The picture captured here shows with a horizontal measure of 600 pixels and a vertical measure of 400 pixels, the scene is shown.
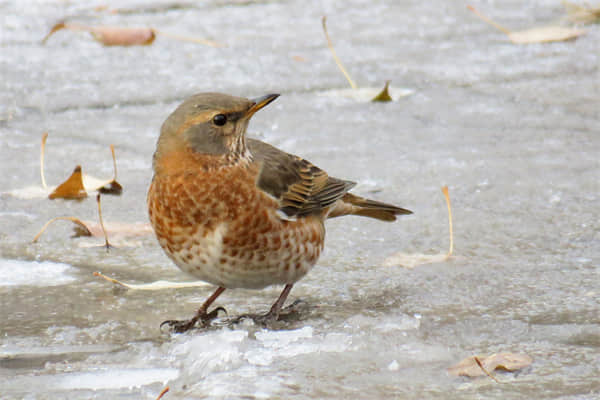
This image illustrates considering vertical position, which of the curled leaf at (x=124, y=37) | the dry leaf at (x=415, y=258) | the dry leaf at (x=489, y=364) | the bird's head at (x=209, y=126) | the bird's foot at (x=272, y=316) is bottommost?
the dry leaf at (x=415, y=258)

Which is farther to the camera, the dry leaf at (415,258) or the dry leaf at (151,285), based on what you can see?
the dry leaf at (415,258)

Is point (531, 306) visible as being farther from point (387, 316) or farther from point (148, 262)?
point (148, 262)

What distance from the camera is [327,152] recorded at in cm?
589

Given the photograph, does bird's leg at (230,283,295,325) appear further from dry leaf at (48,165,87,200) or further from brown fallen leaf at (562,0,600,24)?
brown fallen leaf at (562,0,600,24)

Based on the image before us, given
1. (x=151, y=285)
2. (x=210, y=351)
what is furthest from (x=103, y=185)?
(x=210, y=351)

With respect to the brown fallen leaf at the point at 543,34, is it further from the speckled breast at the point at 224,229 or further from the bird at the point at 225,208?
the speckled breast at the point at 224,229

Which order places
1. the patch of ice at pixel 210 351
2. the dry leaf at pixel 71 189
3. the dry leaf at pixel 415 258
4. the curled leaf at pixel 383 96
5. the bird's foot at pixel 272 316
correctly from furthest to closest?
the curled leaf at pixel 383 96 → the dry leaf at pixel 71 189 → the dry leaf at pixel 415 258 → the bird's foot at pixel 272 316 → the patch of ice at pixel 210 351

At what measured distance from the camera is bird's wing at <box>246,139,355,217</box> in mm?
3980

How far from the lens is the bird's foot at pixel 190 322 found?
142 inches

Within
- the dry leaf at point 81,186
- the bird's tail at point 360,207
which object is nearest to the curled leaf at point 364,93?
the dry leaf at point 81,186

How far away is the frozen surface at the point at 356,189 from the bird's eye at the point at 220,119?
0.74m

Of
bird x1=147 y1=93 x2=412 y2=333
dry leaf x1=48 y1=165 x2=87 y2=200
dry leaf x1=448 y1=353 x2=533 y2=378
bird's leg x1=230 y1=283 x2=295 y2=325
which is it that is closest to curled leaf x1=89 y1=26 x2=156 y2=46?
dry leaf x1=48 y1=165 x2=87 y2=200

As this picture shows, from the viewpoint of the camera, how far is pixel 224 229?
3.68 m

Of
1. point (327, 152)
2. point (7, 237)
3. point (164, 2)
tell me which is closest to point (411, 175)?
point (327, 152)
